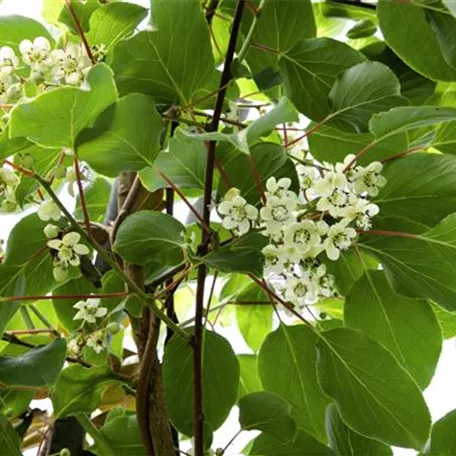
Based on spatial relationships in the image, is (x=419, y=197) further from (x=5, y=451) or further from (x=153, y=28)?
(x=5, y=451)

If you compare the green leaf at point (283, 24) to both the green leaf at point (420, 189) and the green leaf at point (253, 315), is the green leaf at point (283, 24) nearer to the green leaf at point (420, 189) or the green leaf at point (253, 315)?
the green leaf at point (420, 189)

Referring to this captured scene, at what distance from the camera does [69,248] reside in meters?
0.58

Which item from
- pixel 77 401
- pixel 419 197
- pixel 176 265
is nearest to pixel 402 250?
pixel 419 197

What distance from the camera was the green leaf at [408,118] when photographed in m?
0.52

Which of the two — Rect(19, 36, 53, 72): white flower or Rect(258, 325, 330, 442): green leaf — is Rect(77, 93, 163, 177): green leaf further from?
Rect(258, 325, 330, 442): green leaf

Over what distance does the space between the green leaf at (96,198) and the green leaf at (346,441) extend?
0.27 metres

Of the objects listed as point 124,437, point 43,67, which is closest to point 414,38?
point 43,67

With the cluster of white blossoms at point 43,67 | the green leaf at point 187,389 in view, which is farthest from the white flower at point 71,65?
the green leaf at point 187,389

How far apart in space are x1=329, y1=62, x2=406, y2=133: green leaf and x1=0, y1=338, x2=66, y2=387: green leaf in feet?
0.81

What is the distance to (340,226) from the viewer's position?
0.53 m

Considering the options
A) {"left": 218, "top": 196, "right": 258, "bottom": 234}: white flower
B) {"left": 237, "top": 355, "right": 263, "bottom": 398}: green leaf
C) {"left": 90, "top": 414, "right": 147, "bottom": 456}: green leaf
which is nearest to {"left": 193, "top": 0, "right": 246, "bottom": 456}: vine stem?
{"left": 218, "top": 196, "right": 258, "bottom": 234}: white flower

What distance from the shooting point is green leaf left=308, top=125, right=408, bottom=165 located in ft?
2.05

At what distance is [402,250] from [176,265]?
0.16 m

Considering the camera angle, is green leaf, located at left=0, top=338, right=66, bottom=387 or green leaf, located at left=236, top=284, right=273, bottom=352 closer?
green leaf, located at left=0, top=338, right=66, bottom=387
